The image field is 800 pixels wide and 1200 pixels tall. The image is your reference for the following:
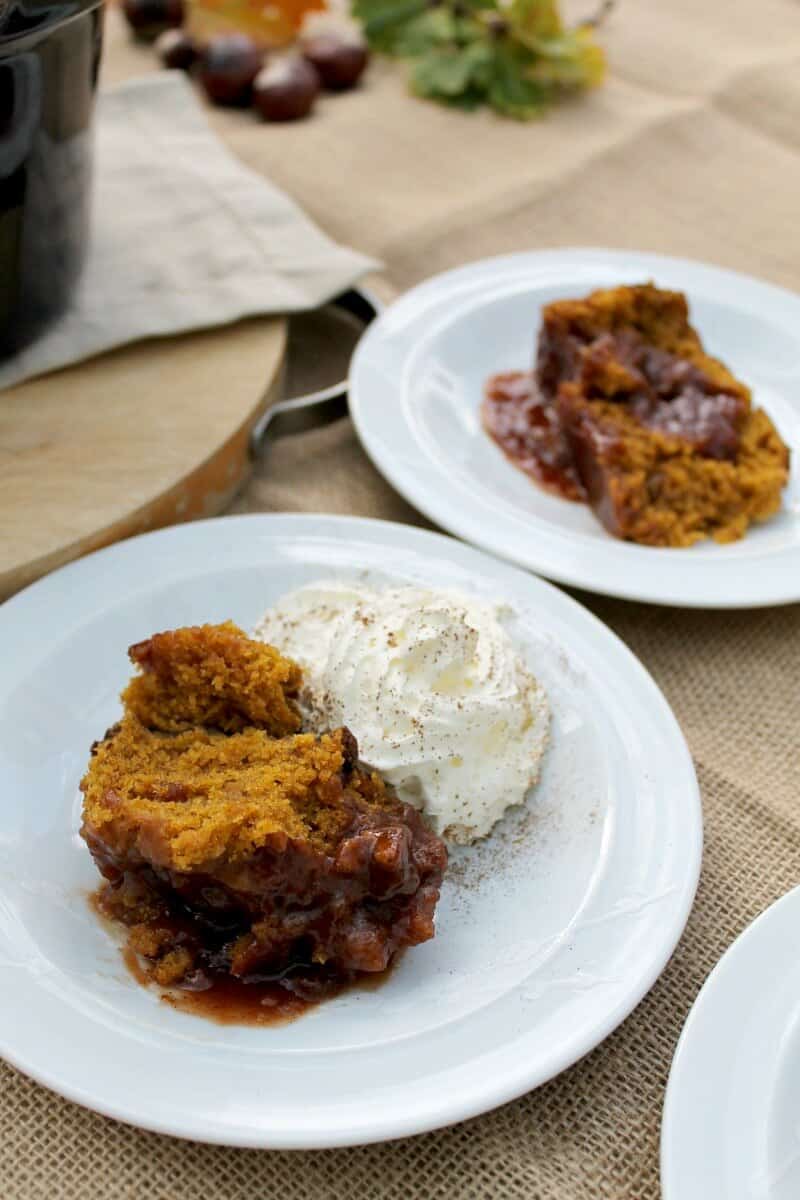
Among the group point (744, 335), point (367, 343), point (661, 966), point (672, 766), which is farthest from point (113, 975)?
point (744, 335)

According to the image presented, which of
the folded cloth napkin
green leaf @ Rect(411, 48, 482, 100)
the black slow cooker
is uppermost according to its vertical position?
the black slow cooker

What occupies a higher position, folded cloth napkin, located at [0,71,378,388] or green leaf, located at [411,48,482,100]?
green leaf, located at [411,48,482,100]

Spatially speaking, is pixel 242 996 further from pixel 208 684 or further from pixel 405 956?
pixel 208 684

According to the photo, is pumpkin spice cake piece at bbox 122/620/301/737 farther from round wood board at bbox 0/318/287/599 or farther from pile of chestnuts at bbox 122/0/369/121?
pile of chestnuts at bbox 122/0/369/121

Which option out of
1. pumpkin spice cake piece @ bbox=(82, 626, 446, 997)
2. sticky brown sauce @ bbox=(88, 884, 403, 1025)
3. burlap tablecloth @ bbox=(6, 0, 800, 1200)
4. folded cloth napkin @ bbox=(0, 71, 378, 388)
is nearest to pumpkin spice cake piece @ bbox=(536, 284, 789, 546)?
burlap tablecloth @ bbox=(6, 0, 800, 1200)

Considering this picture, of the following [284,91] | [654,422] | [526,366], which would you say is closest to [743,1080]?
[654,422]

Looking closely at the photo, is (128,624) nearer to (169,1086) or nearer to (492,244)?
(169,1086)
